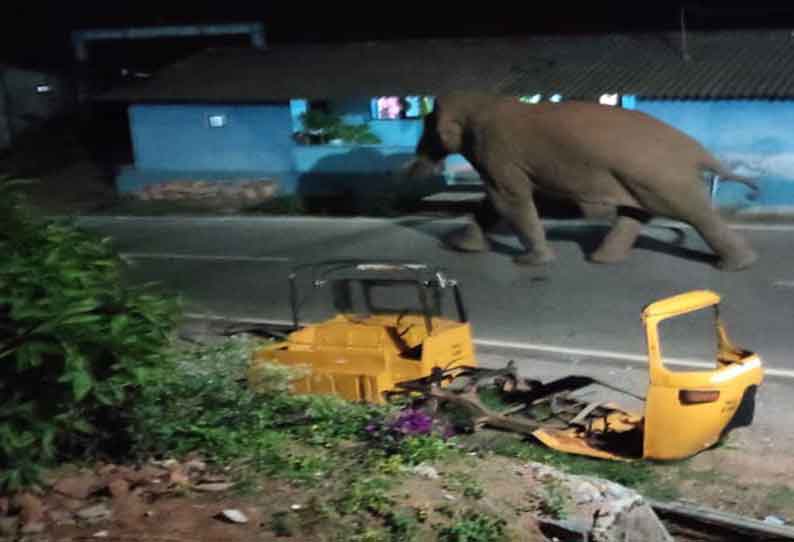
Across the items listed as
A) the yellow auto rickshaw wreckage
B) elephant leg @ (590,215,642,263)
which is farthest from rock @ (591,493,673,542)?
elephant leg @ (590,215,642,263)

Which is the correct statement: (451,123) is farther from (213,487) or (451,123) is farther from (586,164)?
(213,487)

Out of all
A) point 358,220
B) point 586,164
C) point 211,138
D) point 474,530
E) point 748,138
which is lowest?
point 358,220

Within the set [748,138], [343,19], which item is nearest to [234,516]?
[748,138]

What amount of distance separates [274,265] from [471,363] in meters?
7.37

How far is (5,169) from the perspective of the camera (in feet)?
89.8

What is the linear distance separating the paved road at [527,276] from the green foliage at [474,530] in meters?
5.68

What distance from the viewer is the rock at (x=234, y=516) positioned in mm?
4922

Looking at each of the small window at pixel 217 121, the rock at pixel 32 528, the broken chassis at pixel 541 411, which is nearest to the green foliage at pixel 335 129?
the small window at pixel 217 121

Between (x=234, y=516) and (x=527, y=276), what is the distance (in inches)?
384

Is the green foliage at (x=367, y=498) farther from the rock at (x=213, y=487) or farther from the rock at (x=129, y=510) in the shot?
the rock at (x=129, y=510)

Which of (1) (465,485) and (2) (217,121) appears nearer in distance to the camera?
(1) (465,485)

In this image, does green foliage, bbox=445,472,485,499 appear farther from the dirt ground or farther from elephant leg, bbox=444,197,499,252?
elephant leg, bbox=444,197,499,252

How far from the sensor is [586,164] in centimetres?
1373

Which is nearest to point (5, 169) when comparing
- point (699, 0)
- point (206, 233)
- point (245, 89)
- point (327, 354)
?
point (245, 89)
